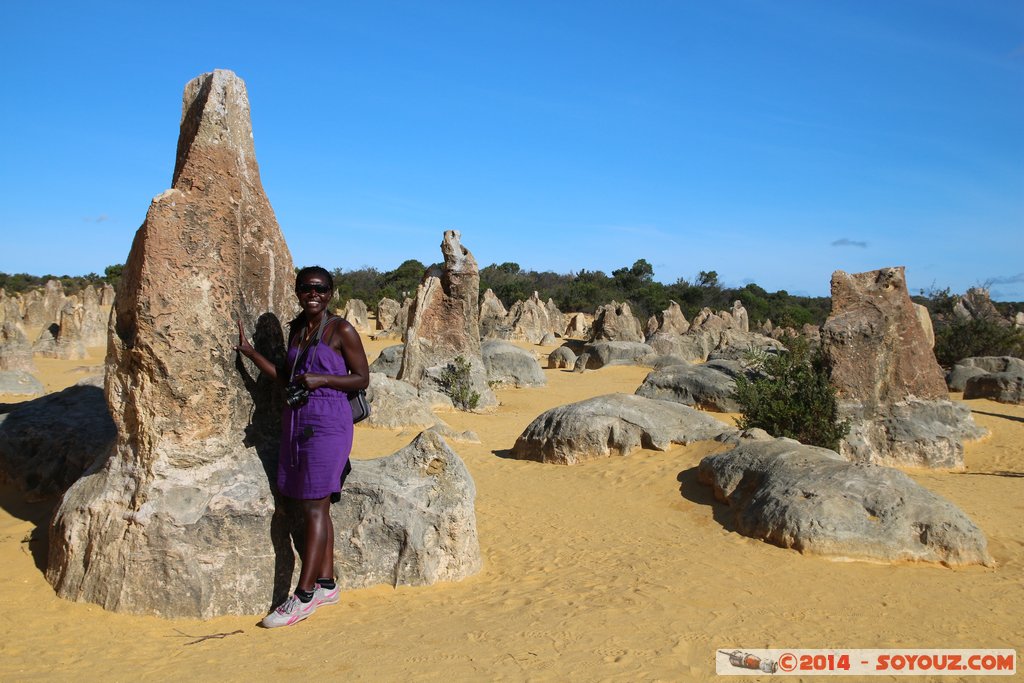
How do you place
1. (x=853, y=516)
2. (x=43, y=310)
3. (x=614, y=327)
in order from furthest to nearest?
(x=43, y=310) → (x=614, y=327) → (x=853, y=516)

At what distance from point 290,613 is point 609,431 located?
16.9ft

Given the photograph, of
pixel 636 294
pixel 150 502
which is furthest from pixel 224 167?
pixel 636 294

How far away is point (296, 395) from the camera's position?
4.04 meters

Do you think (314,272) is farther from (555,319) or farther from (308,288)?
(555,319)

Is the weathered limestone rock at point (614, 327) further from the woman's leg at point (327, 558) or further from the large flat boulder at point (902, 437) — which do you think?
the woman's leg at point (327, 558)

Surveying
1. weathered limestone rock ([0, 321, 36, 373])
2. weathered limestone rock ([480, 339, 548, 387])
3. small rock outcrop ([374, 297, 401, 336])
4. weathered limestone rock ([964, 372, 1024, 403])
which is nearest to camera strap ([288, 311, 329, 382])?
weathered limestone rock ([480, 339, 548, 387])

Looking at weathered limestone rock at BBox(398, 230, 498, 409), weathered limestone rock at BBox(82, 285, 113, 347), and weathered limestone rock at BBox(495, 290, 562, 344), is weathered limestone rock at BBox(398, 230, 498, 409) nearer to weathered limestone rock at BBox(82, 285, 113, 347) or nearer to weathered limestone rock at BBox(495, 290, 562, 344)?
weathered limestone rock at BBox(82, 285, 113, 347)

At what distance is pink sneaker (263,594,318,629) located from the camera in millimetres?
3947

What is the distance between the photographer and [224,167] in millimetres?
4660

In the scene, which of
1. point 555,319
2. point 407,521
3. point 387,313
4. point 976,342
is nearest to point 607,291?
point 555,319

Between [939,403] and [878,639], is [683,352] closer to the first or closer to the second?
[939,403]

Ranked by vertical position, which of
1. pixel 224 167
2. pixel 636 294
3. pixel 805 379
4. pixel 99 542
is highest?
pixel 636 294

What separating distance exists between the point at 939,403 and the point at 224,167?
31.2ft

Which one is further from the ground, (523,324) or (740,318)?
(740,318)
